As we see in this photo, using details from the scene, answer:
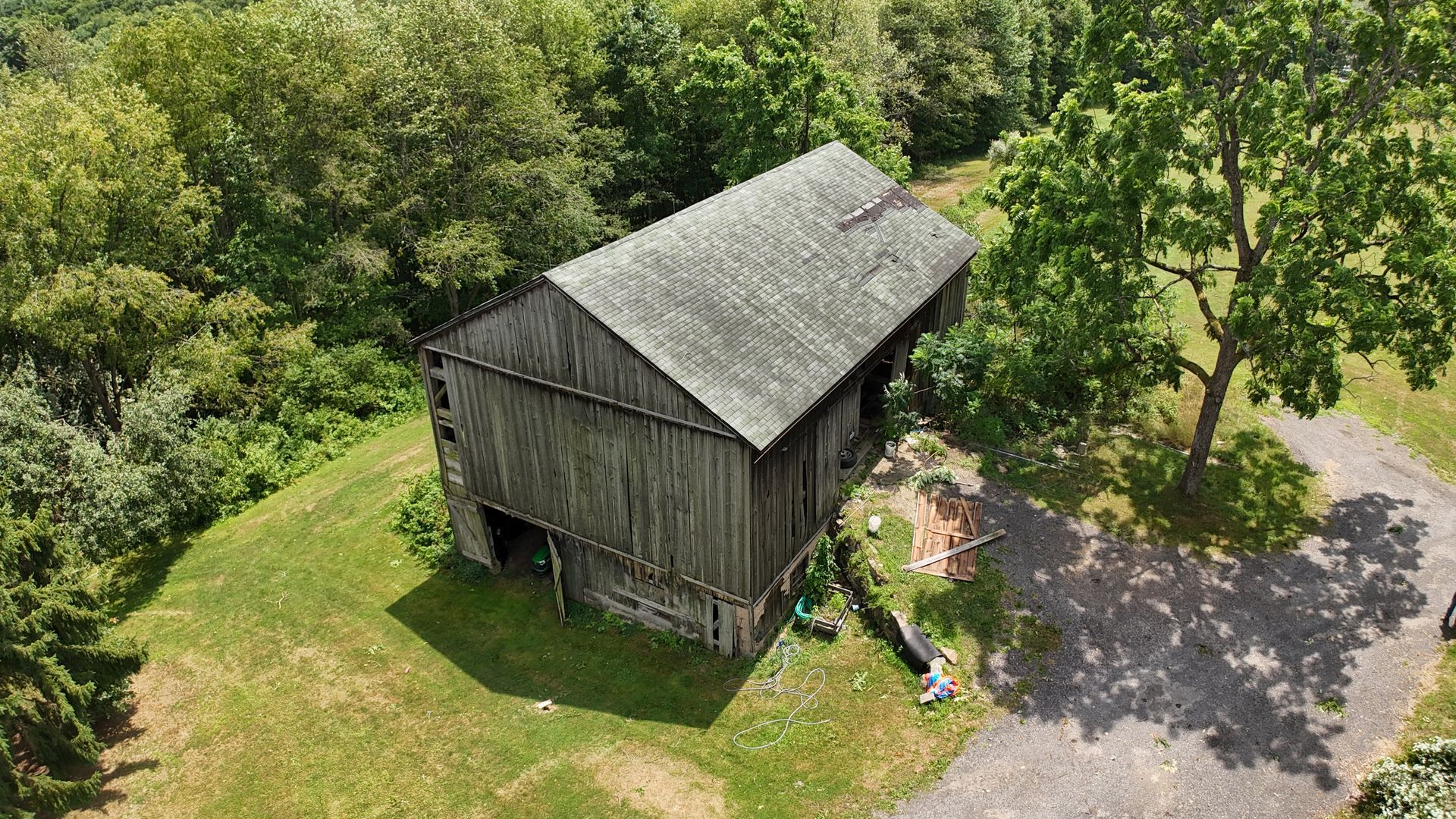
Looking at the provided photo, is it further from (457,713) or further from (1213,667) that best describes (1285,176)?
(457,713)

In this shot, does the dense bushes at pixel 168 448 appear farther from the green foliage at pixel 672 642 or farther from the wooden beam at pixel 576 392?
the green foliage at pixel 672 642

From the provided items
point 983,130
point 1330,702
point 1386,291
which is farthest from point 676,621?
point 983,130

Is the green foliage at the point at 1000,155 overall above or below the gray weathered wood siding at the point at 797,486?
above

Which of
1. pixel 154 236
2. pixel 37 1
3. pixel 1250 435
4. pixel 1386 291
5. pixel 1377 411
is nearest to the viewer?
pixel 1386 291

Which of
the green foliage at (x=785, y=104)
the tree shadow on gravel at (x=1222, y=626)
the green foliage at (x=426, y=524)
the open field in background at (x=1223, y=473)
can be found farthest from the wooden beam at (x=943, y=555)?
the green foliage at (x=785, y=104)

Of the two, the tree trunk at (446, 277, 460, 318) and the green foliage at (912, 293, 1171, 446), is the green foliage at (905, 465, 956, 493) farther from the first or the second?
the tree trunk at (446, 277, 460, 318)

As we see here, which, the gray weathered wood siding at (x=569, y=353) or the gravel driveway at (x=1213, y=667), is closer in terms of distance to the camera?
the gravel driveway at (x=1213, y=667)

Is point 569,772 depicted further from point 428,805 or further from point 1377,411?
point 1377,411

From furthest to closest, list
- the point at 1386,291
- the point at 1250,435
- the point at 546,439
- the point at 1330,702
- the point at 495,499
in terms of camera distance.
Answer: the point at 1250,435 → the point at 495,499 → the point at 546,439 → the point at 1386,291 → the point at 1330,702
